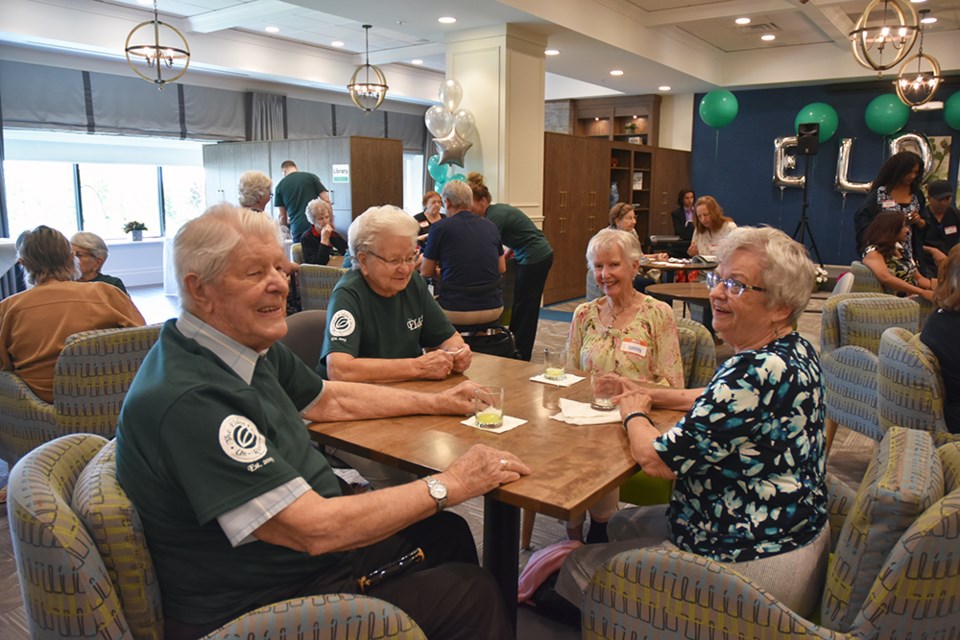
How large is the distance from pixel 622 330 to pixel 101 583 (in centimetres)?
198

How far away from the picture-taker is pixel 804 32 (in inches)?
381

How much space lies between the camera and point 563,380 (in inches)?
91.5

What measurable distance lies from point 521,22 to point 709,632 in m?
6.84

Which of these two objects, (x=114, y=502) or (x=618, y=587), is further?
(x=618, y=587)

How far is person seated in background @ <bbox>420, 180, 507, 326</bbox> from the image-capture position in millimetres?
4434

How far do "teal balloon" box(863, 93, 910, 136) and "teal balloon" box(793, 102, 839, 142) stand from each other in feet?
1.61

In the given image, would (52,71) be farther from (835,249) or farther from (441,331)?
(835,249)

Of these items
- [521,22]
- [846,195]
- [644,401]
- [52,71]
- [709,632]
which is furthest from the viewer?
[846,195]

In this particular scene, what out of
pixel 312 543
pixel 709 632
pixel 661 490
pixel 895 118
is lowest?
pixel 661 490

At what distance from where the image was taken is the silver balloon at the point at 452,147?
739 centimetres

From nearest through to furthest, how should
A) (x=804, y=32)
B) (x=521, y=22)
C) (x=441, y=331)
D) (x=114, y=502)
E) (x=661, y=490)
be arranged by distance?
1. (x=114, y=502)
2. (x=661, y=490)
3. (x=441, y=331)
4. (x=521, y=22)
5. (x=804, y=32)

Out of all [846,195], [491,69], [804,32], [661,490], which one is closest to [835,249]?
[846,195]

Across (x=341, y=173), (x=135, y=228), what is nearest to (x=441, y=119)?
(x=341, y=173)

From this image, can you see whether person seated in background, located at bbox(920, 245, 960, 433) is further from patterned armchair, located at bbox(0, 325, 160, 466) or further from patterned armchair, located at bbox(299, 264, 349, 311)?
patterned armchair, located at bbox(299, 264, 349, 311)
